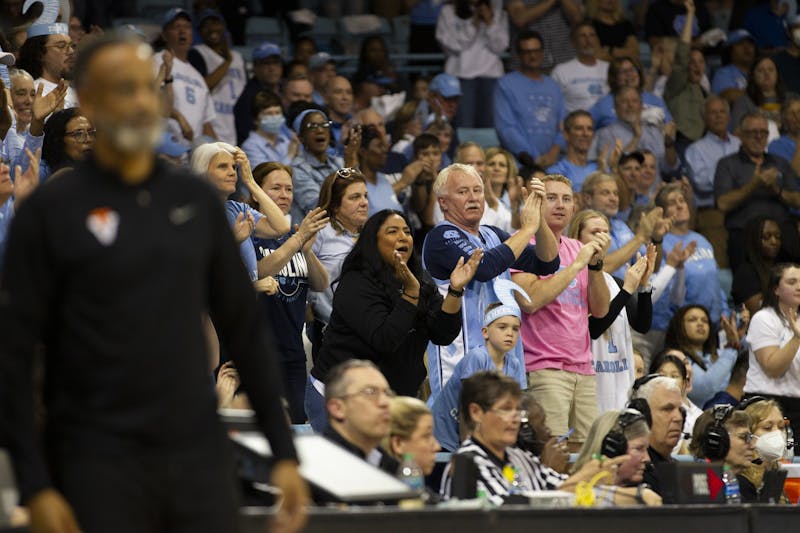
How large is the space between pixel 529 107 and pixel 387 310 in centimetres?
553

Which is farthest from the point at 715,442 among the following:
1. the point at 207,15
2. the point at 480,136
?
the point at 207,15

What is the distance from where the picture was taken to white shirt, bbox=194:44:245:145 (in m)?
11.0

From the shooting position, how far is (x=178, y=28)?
10.7 meters

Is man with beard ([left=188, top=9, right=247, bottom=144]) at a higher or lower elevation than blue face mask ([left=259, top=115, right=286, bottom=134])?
higher

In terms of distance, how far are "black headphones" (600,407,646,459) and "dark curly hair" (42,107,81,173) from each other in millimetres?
2698

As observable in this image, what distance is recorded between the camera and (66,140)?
6.55 meters

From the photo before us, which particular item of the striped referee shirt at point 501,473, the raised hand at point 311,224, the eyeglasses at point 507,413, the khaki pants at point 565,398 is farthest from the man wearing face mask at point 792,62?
the eyeglasses at point 507,413

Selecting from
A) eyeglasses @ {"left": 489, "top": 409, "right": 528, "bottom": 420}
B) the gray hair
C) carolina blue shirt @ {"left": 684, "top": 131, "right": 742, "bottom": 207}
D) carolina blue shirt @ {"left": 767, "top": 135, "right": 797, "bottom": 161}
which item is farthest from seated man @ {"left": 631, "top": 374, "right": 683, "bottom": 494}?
carolina blue shirt @ {"left": 767, "top": 135, "right": 797, "bottom": 161}

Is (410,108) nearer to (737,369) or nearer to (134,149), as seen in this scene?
(737,369)

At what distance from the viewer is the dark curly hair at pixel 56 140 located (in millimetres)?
6574

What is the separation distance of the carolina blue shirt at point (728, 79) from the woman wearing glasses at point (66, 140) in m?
8.49

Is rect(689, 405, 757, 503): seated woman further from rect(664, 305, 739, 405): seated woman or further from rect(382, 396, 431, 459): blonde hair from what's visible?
rect(664, 305, 739, 405): seated woman

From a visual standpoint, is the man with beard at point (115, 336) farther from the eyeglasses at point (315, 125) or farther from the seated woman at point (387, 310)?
the eyeglasses at point (315, 125)

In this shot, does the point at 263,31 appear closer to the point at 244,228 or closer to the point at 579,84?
the point at 579,84
